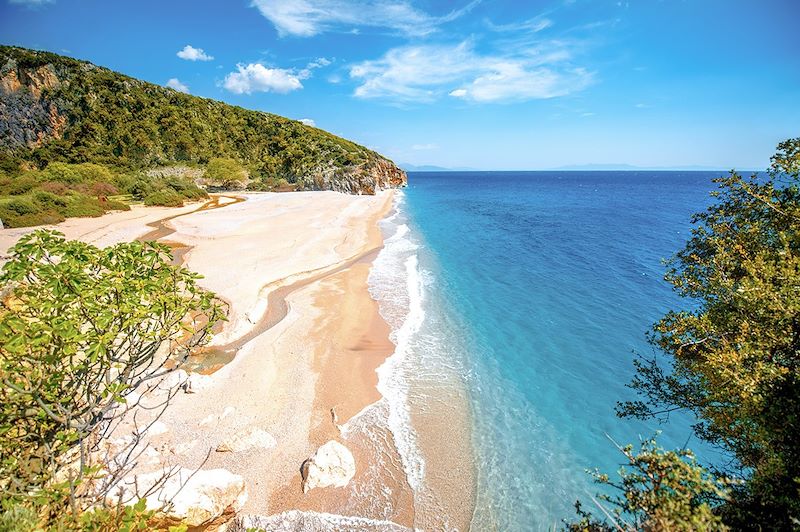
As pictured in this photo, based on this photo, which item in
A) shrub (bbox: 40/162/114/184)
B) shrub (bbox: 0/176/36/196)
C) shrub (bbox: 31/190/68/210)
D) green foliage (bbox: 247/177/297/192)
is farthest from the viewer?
green foliage (bbox: 247/177/297/192)

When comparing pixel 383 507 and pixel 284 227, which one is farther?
pixel 284 227

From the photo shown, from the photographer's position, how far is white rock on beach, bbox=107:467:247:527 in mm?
6615

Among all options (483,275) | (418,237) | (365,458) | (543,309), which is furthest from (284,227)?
(365,458)

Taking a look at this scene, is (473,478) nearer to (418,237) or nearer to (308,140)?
(418,237)

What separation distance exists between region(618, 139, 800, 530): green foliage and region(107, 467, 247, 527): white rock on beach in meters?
8.70

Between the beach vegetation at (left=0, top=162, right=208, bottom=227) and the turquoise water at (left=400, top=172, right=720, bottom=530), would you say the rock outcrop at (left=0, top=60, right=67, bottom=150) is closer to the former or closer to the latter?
the beach vegetation at (left=0, top=162, right=208, bottom=227)

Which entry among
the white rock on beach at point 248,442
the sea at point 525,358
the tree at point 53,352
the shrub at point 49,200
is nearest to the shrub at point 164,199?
the shrub at point 49,200

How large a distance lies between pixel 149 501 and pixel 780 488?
997 cm

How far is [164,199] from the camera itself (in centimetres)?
4278

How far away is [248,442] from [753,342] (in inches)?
434

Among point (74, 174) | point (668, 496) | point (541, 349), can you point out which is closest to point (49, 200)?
point (74, 174)

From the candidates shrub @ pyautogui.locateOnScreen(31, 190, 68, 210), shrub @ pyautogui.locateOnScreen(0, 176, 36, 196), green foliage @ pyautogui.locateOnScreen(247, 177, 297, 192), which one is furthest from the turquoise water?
green foliage @ pyautogui.locateOnScreen(247, 177, 297, 192)

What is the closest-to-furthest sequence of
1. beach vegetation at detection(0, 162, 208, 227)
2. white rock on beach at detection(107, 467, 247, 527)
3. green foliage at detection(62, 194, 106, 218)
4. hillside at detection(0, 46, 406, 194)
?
white rock on beach at detection(107, 467, 247, 527) < beach vegetation at detection(0, 162, 208, 227) < green foliage at detection(62, 194, 106, 218) < hillside at detection(0, 46, 406, 194)

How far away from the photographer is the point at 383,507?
825cm
